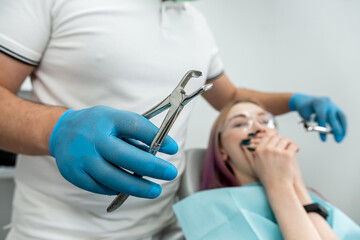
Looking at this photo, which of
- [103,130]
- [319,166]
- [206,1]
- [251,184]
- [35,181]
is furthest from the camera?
[206,1]

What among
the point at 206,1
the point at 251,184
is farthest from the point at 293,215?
the point at 206,1

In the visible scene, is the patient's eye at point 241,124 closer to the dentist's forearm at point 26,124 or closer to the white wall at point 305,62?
the white wall at point 305,62

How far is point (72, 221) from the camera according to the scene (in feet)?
2.34

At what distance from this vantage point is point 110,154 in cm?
44

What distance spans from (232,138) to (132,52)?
0.56 meters

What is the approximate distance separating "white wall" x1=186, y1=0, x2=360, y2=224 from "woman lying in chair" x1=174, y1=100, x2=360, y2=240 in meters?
0.23

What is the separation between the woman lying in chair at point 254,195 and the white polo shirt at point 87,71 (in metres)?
0.27

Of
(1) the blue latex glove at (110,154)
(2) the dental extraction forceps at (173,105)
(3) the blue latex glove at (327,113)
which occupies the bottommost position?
A: (3) the blue latex glove at (327,113)

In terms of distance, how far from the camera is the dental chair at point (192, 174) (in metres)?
1.06

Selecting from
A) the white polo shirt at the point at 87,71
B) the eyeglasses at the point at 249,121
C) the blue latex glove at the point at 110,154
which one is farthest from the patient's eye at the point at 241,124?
the blue latex glove at the point at 110,154

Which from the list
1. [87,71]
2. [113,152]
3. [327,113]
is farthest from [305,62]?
[113,152]

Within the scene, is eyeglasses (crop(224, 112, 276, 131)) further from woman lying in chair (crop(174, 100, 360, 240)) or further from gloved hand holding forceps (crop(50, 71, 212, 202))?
gloved hand holding forceps (crop(50, 71, 212, 202))

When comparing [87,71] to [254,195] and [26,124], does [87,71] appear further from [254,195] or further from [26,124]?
[254,195]

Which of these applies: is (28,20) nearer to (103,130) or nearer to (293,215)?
(103,130)
